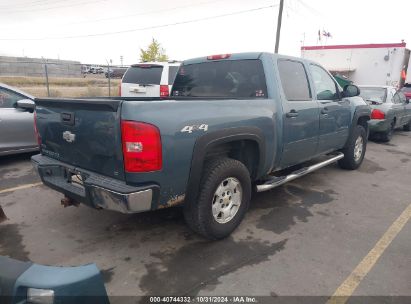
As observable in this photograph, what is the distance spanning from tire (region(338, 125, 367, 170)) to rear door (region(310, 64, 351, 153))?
341 millimetres

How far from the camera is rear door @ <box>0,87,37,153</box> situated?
5.63 m

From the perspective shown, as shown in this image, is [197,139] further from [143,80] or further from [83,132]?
[143,80]

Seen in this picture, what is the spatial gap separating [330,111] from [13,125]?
5.17 m

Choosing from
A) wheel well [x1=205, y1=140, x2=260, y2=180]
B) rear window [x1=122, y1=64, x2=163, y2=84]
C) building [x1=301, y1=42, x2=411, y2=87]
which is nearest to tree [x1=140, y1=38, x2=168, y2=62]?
building [x1=301, y1=42, x2=411, y2=87]

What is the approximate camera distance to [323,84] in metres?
4.95

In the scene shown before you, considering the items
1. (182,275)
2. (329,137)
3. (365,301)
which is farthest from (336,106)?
(182,275)

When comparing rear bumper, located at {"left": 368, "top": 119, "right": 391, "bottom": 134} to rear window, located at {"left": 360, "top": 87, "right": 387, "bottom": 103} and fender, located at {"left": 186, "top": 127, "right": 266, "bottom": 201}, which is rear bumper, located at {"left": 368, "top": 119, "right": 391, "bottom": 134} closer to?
rear window, located at {"left": 360, "top": 87, "right": 387, "bottom": 103}

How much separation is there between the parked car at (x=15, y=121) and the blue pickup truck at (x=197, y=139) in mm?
2640

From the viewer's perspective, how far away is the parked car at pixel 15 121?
563cm

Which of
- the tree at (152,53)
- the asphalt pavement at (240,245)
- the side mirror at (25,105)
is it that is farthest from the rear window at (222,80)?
the tree at (152,53)

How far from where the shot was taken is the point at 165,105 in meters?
2.66

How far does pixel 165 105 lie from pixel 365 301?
2.16 meters

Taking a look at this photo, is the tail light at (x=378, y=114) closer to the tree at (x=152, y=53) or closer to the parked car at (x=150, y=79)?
the parked car at (x=150, y=79)

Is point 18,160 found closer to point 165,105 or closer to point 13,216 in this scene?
point 13,216
